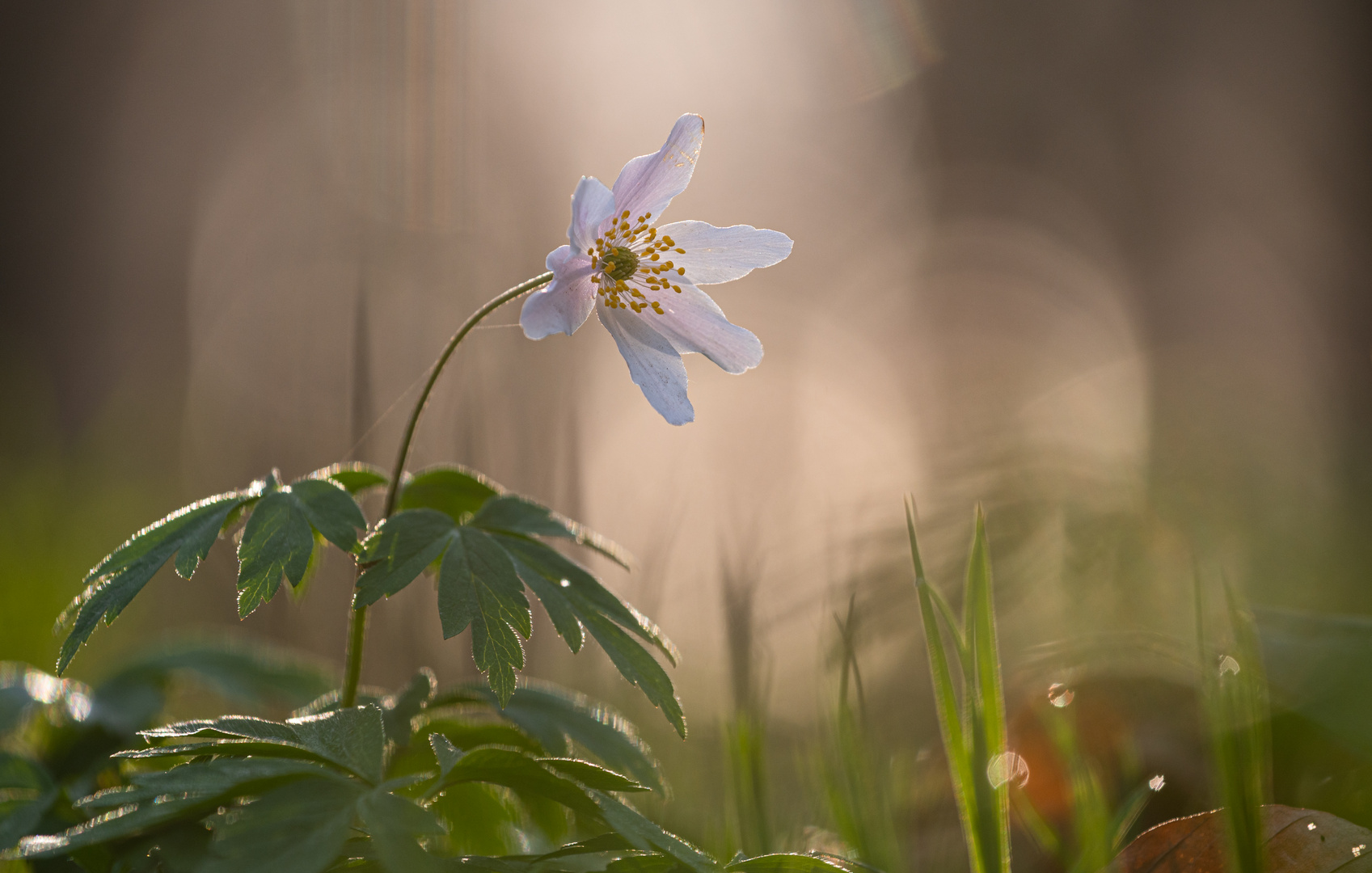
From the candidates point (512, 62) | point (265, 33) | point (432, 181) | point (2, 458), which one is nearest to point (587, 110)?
point (512, 62)

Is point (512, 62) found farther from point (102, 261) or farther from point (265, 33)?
point (102, 261)

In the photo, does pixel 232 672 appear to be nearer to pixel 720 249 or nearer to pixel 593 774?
pixel 593 774

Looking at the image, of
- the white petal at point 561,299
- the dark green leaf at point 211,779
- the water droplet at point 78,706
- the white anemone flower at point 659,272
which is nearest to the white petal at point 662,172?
the white anemone flower at point 659,272

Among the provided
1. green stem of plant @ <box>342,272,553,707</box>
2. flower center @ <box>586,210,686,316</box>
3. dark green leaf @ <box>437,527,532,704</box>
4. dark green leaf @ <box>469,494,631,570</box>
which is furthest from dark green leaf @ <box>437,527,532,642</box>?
flower center @ <box>586,210,686,316</box>

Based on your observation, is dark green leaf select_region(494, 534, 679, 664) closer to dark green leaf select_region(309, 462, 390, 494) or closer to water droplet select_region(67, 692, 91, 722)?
dark green leaf select_region(309, 462, 390, 494)

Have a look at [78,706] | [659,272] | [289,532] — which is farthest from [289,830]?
[78,706]
